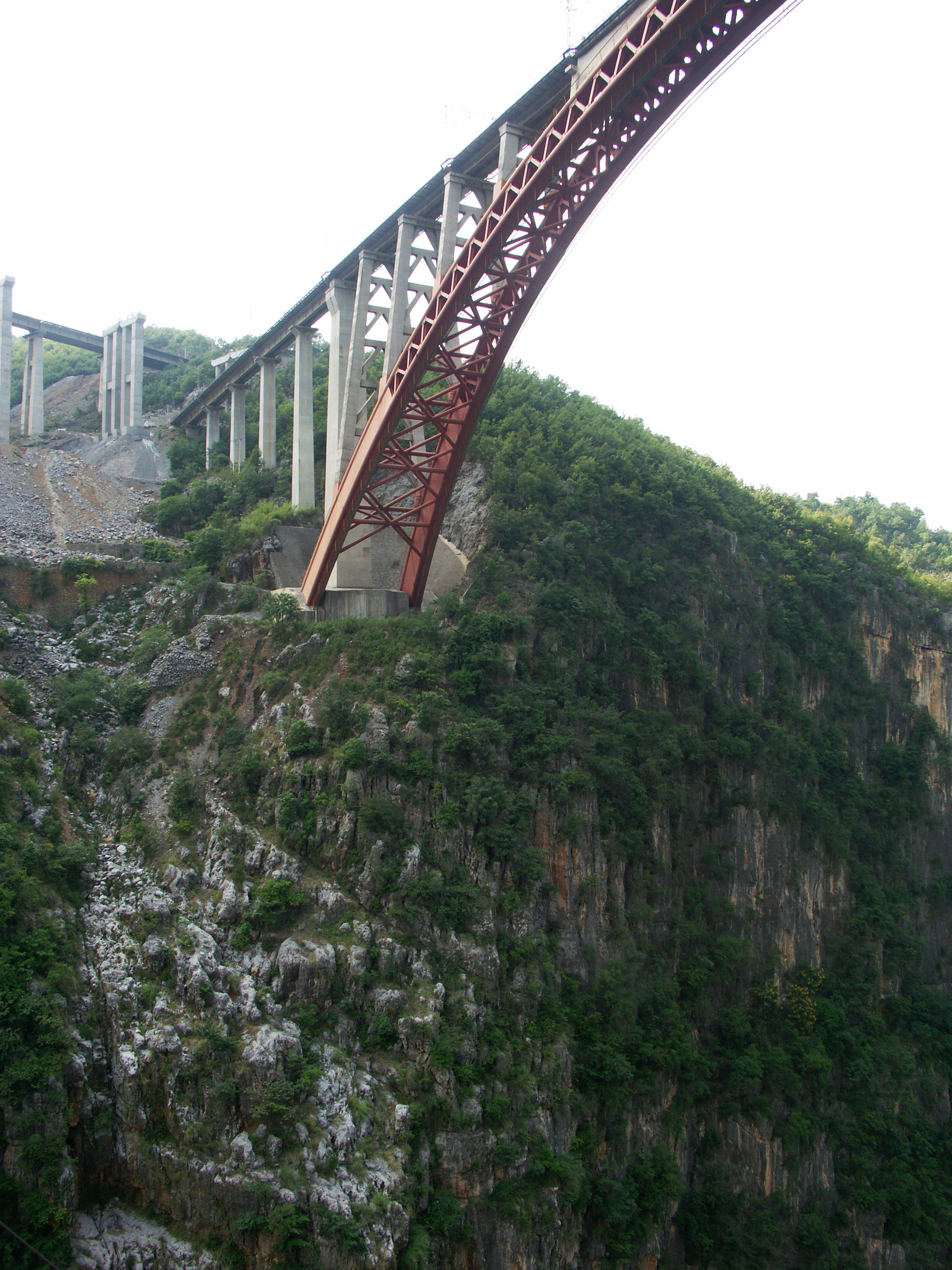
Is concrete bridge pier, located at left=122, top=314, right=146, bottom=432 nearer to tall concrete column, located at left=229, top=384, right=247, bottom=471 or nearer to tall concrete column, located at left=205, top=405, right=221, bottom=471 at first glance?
tall concrete column, located at left=205, top=405, right=221, bottom=471

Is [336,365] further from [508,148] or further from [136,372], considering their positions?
[136,372]

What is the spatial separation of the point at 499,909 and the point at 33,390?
3999 centimetres

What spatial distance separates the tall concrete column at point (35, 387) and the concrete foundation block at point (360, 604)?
1142 inches

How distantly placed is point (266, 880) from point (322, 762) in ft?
A: 9.95

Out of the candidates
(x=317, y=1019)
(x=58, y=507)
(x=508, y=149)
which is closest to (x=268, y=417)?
(x=58, y=507)

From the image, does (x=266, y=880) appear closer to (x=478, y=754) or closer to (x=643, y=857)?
(x=478, y=754)

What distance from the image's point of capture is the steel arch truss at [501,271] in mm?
20625

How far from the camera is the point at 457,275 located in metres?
24.5

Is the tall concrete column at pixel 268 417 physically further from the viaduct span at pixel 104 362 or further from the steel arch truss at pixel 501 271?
the viaduct span at pixel 104 362

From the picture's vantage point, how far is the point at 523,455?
33594 mm

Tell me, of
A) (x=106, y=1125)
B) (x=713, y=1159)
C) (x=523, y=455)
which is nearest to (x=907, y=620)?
(x=523, y=455)

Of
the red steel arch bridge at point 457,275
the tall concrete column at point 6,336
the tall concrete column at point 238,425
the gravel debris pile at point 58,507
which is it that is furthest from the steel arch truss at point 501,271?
the tall concrete column at point 6,336

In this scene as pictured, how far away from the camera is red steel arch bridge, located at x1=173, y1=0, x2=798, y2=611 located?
69.5 ft

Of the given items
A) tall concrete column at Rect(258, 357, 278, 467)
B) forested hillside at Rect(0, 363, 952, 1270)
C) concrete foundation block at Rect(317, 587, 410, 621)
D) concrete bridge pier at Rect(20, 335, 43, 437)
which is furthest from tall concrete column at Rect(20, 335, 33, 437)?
concrete foundation block at Rect(317, 587, 410, 621)
